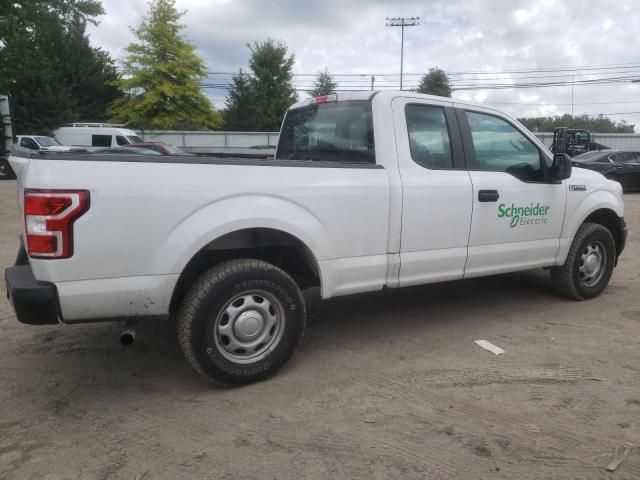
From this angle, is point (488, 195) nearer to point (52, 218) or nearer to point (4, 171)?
point (52, 218)

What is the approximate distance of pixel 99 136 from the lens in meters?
25.8

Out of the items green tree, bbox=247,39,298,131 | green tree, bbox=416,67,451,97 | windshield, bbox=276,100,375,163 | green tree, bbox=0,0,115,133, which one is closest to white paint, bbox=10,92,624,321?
windshield, bbox=276,100,375,163

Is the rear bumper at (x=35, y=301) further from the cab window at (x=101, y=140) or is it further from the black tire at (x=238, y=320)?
the cab window at (x=101, y=140)

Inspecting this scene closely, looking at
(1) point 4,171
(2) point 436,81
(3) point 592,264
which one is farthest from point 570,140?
(1) point 4,171

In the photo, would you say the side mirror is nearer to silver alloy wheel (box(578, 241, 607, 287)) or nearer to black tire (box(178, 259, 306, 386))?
silver alloy wheel (box(578, 241, 607, 287))

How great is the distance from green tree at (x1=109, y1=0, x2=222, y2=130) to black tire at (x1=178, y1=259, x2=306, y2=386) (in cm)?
3363

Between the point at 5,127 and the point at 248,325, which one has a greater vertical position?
the point at 5,127

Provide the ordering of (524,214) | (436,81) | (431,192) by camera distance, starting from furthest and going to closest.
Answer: (436,81) < (524,214) < (431,192)

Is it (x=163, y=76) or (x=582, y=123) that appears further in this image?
(x=582, y=123)

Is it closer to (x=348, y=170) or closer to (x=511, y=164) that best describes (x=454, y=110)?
(x=511, y=164)

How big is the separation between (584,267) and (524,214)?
1.18m

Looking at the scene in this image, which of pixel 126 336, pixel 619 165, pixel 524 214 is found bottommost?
pixel 126 336

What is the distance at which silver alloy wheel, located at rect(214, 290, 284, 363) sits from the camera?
326cm

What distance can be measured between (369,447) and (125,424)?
1348mm
